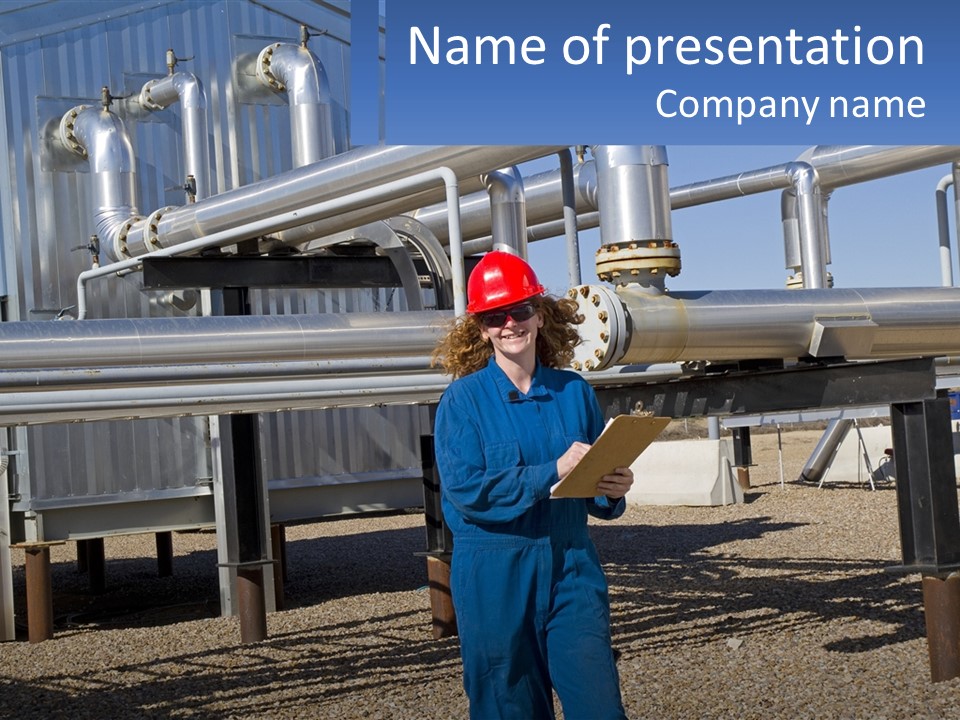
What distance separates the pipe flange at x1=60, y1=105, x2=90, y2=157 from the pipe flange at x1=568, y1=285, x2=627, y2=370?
5.88 metres

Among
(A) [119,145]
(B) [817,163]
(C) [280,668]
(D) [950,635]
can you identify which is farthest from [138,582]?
(D) [950,635]

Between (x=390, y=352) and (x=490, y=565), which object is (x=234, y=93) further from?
→ (x=490, y=565)

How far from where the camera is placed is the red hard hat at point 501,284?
11.4 ft

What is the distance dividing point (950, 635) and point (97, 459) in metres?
6.26

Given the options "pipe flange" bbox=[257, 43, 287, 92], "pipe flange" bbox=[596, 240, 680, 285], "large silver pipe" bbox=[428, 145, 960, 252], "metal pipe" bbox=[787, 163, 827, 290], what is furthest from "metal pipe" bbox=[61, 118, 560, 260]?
"metal pipe" bbox=[787, 163, 827, 290]

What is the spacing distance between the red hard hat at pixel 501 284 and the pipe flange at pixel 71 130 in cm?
741

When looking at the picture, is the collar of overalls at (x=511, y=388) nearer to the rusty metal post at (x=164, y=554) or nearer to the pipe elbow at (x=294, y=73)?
the pipe elbow at (x=294, y=73)

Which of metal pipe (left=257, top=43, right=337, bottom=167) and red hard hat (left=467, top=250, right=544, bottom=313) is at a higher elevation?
metal pipe (left=257, top=43, right=337, bottom=167)

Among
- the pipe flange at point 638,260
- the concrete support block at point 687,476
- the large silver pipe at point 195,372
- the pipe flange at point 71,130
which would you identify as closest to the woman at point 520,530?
the pipe flange at point 638,260

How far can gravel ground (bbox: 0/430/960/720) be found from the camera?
6602 mm

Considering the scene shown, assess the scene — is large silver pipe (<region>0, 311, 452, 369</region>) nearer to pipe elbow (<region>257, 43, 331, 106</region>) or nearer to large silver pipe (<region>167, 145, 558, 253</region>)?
large silver pipe (<region>167, 145, 558, 253</region>)

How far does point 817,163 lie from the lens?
366 inches

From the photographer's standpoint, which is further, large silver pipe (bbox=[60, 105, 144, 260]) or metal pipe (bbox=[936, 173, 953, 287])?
large silver pipe (bbox=[60, 105, 144, 260])

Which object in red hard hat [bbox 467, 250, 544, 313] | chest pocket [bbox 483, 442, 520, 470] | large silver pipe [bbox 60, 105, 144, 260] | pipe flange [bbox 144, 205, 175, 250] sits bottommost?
chest pocket [bbox 483, 442, 520, 470]
